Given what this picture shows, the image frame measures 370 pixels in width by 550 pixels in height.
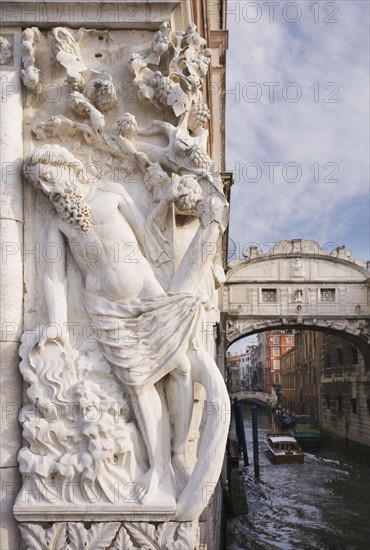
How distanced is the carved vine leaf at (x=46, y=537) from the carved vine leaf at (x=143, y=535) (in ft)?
1.13

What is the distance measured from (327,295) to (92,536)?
24.4 metres

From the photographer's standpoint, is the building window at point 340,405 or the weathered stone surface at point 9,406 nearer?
the weathered stone surface at point 9,406

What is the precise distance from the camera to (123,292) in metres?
3.03

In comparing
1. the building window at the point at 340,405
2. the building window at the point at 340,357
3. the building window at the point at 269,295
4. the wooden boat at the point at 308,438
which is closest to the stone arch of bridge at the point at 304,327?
the building window at the point at 269,295

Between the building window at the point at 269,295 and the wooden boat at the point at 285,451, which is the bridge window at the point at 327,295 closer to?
the building window at the point at 269,295

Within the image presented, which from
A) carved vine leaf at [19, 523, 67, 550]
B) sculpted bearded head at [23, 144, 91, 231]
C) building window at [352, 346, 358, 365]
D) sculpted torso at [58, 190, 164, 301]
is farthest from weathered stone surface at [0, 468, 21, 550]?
building window at [352, 346, 358, 365]

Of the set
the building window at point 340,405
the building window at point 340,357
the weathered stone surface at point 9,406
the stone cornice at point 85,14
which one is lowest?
the building window at point 340,405

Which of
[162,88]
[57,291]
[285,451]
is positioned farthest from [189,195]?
[285,451]

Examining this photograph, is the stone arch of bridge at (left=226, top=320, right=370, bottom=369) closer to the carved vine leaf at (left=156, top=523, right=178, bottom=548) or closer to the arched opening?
the arched opening

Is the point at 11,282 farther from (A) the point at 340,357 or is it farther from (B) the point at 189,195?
(A) the point at 340,357

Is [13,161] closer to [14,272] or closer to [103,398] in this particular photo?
[14,272]

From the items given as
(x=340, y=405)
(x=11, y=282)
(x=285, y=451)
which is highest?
(x=11, y=282)

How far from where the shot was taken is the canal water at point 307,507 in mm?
14688

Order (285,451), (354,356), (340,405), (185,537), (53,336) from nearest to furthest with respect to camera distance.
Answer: (185,537)
(53,336)
(285,451)
(354,356)
(340,405)
